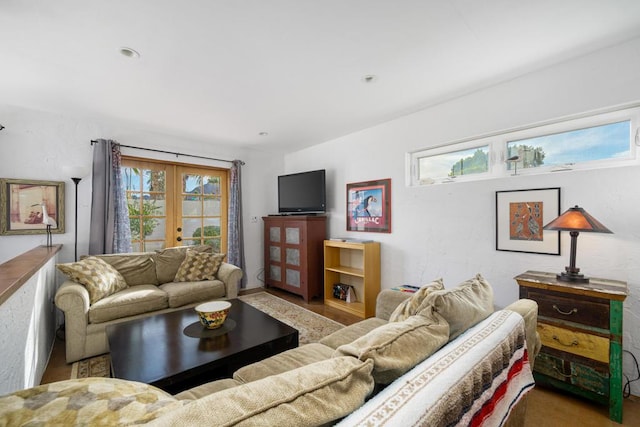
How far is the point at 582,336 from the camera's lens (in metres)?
1.76

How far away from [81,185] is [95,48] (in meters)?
2.06

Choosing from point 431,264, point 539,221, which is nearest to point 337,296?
point 431,264

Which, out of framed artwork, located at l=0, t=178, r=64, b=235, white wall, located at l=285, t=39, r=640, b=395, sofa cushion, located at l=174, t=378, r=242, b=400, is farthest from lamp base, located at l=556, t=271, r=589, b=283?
framed artwork, located at l=0, t=178, r=64, b=235

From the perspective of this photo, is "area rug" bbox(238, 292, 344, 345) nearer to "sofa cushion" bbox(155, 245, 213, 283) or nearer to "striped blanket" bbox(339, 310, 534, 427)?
"sofa cushion" bbox(155, 245, 213, 283)

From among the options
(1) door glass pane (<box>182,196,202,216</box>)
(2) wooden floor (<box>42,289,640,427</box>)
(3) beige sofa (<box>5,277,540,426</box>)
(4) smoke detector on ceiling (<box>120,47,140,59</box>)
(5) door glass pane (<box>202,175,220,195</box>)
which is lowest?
(2) wooden floor (<box>42,289,640,427</box>)

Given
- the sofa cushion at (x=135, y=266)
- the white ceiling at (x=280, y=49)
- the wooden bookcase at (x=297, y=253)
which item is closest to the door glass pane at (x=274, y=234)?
the wooden bookcase at (x=297, y=253)

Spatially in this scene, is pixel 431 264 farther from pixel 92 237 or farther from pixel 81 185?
pixel 81 185

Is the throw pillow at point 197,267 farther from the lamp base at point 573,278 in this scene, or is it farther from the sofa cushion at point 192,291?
the lamp base at point 573,278

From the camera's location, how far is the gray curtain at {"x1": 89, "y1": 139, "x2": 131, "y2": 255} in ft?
10.8

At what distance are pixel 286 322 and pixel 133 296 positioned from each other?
1.55 meters

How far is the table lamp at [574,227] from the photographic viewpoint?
179 cm

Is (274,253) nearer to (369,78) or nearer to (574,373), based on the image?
(369,78)

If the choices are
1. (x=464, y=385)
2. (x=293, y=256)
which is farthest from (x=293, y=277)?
(x=464, y=385)

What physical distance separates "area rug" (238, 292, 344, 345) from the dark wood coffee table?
2.69 ft
